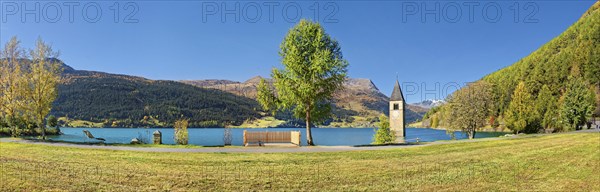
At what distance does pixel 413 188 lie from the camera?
11234 mm

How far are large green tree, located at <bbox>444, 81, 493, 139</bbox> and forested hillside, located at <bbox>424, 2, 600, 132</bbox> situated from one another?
4369mm

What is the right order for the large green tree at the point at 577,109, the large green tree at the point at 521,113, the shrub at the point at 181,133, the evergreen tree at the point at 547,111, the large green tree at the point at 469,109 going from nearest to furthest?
the shrub at the point at 181,133 → the large green tree at the point at 469,109 → the large green tree at the point at 521,113 → the large green tree at the point at 577,109 → the evergreen tree at the point at 547,111

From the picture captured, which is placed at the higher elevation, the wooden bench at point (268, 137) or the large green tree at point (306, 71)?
the large green tree at point (306, 71)

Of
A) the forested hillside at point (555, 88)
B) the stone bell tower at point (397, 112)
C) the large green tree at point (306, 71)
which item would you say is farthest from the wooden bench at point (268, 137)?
the forested hillside at point (555, 88)

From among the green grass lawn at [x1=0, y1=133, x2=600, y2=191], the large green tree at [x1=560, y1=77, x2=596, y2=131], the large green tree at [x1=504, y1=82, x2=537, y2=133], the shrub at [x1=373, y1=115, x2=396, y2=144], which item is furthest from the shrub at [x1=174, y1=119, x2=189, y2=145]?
the large green tree at [x1=560, y1=77, x2=596, y2=131]

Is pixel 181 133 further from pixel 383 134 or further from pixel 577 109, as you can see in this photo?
pixel 577 109

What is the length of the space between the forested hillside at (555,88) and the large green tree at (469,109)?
4.37 metres

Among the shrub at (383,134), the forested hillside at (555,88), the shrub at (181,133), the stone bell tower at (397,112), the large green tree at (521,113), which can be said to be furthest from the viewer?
the forested hillside at (555,88)

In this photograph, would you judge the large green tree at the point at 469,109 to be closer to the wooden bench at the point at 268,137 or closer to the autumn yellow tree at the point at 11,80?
the wooden bench at the point at 268,137

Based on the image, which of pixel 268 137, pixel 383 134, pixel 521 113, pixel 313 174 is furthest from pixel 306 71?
pixel 521 113

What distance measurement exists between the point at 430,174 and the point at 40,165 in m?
14.7

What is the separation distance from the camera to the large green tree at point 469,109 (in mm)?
59844

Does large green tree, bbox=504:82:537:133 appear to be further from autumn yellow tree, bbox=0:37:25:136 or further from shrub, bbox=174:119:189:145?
autumn yellow tree, bbox=0:37:25:136

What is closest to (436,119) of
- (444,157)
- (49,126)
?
(49,126)
